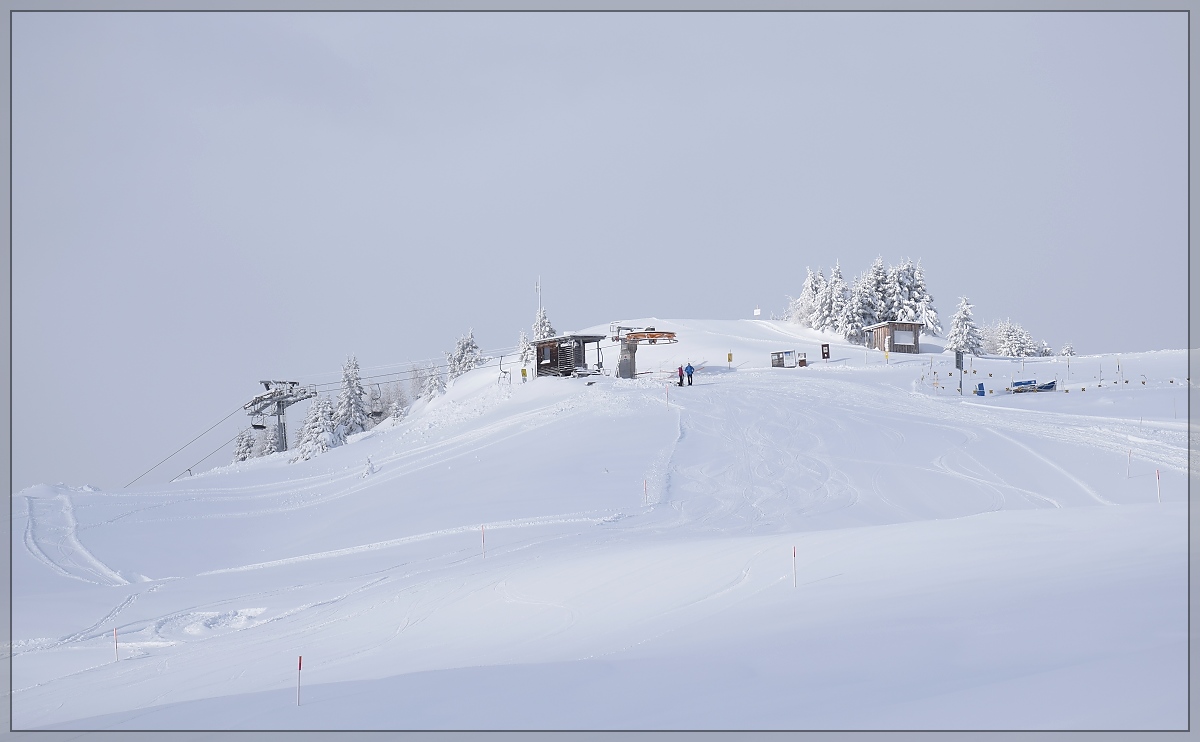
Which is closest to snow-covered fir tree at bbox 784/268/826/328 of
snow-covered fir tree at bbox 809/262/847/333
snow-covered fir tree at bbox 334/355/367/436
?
snow-covered fir tree at bbox 809/262/847/333

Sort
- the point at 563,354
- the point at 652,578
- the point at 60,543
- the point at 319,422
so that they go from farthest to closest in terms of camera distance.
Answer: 1. the point at 319,422
2. the point at 563,354
3. the point at 60,543
4. the point at 652,578

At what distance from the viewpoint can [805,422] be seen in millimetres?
33031

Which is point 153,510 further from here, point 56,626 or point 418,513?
point 56,626

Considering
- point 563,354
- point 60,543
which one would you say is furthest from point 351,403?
point 60,543

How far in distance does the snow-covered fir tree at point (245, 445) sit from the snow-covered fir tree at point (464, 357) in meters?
20.6

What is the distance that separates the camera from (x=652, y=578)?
13.8 m

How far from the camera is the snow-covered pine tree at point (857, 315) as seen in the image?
74500mm

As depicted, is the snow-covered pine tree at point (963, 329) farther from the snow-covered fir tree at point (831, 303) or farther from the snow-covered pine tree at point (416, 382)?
the snow-covered pine tree at point (416, 382)

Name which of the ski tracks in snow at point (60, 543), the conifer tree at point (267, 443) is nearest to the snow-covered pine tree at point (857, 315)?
the conifer tree at point (267, 443)

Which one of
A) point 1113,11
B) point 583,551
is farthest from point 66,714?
point 1113,11

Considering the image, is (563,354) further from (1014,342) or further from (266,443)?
(1014,342)

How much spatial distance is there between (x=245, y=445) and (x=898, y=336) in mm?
56026

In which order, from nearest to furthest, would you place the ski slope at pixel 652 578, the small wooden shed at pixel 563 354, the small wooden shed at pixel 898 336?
the ski slope at pixel 652 578 < the small wooden shed at pixel 563 354 < the small wooden shed at pixel 898 336

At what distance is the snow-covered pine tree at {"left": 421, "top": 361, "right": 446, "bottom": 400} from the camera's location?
76.2 metres
